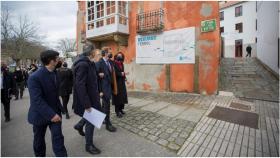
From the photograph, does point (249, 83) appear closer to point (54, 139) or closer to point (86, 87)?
point (86, 87)

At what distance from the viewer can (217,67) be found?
7.46 m

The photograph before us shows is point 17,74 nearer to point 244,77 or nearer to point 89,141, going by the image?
point 89,141

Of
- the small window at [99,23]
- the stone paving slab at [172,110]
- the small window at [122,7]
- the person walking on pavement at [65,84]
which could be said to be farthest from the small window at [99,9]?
the stone paving slab at [172,110]

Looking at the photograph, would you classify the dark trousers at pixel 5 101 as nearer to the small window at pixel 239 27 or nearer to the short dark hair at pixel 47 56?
the short dark hair at pixel 47 56

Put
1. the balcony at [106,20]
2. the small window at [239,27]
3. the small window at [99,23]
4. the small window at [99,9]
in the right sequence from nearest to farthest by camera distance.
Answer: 1. the balcony at [106,20]
2. the small window at [99,23]
3. the small window at [99,9]
4. the small window at [239,27]

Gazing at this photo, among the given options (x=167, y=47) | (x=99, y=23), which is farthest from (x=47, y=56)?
(x=99, y=23)

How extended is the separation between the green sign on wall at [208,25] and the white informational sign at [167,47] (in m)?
0.46

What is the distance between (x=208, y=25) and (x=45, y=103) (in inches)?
289

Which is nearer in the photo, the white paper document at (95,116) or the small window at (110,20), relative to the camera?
the white paper document at (95,116)

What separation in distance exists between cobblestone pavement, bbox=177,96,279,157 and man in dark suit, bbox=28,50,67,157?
2.03 m

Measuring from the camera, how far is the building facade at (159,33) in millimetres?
7609

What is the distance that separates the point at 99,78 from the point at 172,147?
6.83ft

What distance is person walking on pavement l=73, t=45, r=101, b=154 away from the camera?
2627mm

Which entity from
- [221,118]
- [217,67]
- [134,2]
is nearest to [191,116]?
[221,118]
